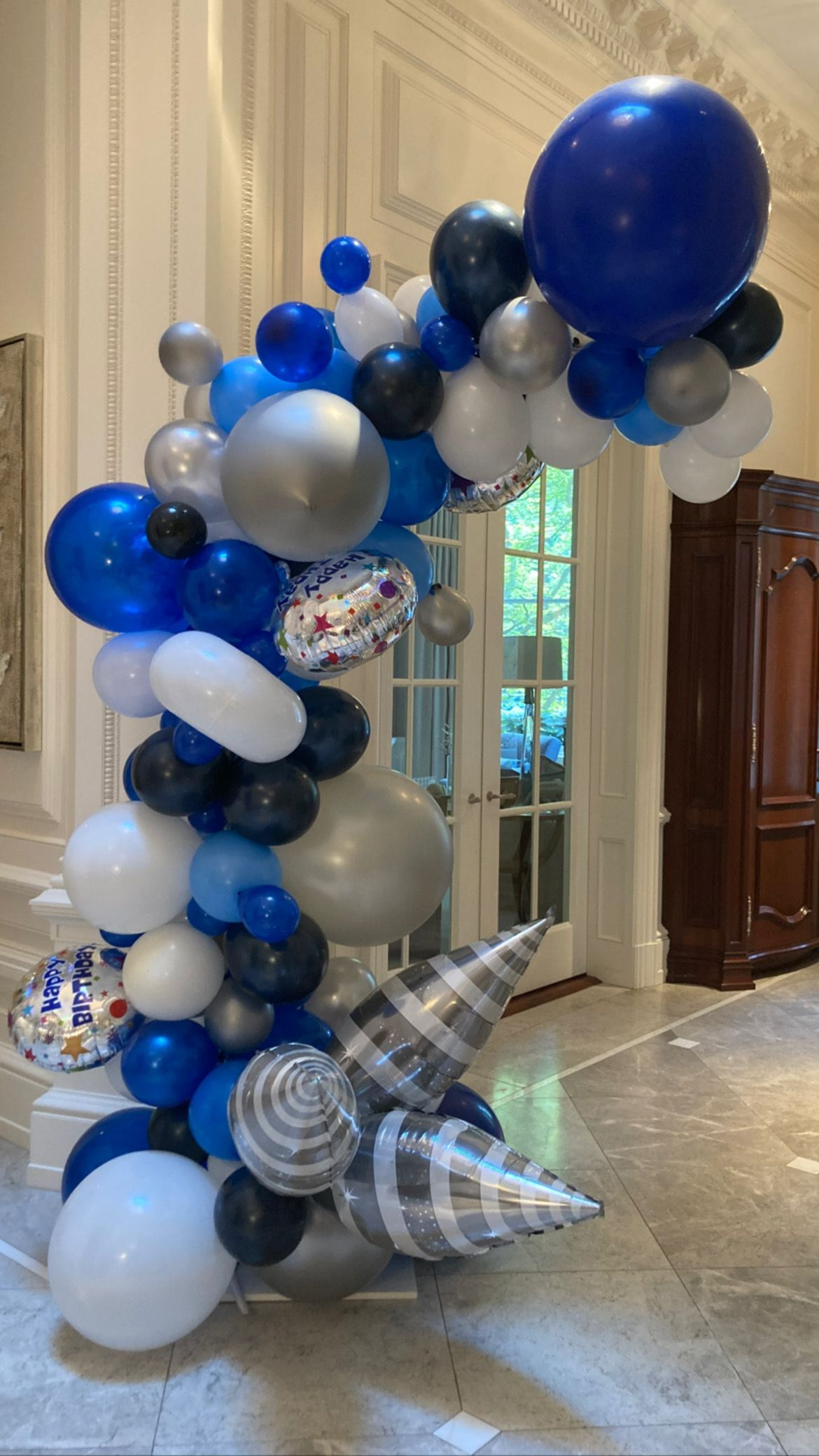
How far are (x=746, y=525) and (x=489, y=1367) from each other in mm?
3306

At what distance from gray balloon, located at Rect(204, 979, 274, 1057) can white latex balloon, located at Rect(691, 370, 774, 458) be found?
1.24 meters

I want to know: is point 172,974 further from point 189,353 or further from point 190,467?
point 189,353

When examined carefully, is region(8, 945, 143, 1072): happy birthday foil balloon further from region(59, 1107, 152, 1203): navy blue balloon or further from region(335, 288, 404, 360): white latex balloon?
region(335, 288, 404, 360): white latex balloon

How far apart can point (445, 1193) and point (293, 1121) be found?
0.87 ft

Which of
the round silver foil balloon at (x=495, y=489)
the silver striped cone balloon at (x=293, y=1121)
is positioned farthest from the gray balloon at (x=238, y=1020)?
the round silver foil balloon at (x=495, y=489)

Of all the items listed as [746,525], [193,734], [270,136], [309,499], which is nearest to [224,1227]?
[193,734]

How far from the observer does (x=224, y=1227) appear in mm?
1863

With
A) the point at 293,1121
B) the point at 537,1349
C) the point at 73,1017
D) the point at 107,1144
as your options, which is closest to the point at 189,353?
the point at 73,1017

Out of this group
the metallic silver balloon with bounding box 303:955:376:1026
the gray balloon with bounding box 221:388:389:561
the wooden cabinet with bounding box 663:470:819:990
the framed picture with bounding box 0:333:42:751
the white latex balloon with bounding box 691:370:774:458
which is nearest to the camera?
the gray balloon with bounding box 221:388:389:561

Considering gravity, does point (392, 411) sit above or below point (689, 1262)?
above

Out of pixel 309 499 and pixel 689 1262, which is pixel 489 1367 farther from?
pixel 309 499

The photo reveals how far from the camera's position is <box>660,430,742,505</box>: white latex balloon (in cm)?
203

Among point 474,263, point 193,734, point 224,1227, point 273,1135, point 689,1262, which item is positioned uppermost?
point 474,263

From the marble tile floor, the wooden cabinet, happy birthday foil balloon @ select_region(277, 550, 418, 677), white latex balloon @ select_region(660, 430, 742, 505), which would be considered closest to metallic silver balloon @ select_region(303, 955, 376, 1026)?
the marble tile floor
